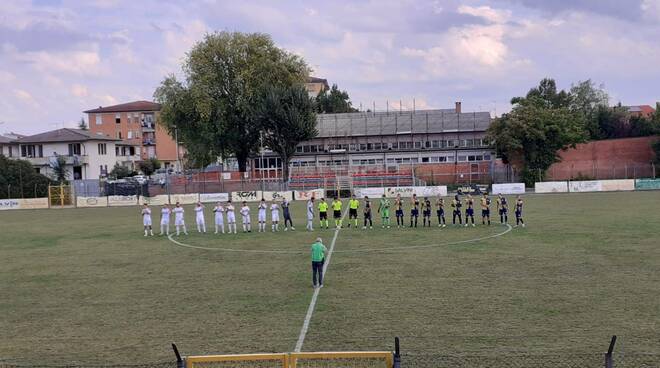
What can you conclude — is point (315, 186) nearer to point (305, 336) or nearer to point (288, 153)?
point (288, 153)

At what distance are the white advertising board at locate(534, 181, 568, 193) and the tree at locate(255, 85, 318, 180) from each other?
82.0 feet

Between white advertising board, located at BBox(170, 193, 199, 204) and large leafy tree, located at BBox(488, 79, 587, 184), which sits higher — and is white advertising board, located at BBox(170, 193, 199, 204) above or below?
below

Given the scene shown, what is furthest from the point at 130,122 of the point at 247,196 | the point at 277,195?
the point at 277,195

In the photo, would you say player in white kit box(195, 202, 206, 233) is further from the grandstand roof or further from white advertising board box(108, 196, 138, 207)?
the grandstand roof

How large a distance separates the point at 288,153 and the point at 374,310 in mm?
56445

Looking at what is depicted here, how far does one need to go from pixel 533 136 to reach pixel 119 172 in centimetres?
5389

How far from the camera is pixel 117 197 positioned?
202 feet

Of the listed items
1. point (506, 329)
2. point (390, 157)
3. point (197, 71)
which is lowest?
point (506, 329)

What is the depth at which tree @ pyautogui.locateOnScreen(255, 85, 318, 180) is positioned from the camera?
65062 mm

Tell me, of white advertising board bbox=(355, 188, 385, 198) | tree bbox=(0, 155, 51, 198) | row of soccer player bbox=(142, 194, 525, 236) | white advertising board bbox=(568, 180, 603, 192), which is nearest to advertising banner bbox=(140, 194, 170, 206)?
tree bbox=(0, 155, 51, 198)

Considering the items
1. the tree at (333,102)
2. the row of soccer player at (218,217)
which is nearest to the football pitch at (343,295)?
the row of soccer player at (218,217)

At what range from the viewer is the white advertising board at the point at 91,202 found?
61.1 metres

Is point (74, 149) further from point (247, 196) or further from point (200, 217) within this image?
point (200, 217)

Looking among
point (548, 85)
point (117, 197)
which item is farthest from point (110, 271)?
point (548, 85)
